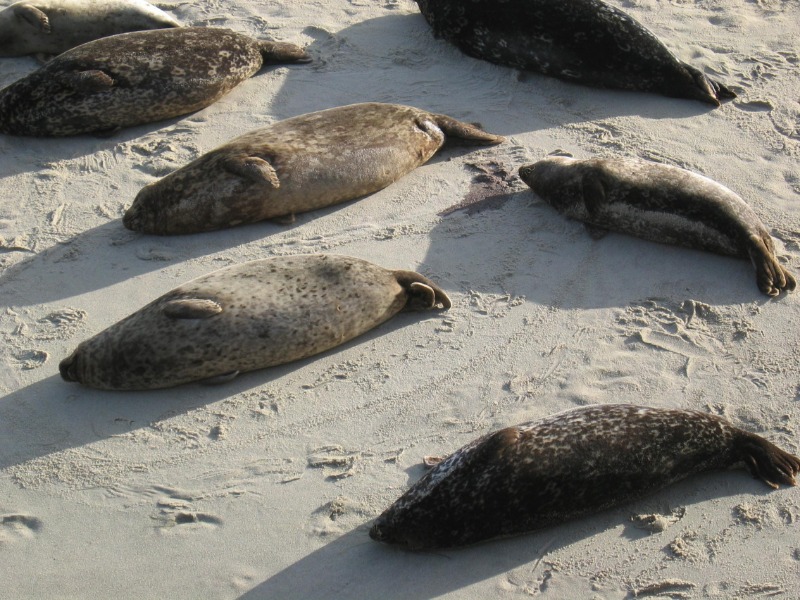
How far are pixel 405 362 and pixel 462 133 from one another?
214 cm

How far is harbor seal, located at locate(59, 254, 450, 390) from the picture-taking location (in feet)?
17.3

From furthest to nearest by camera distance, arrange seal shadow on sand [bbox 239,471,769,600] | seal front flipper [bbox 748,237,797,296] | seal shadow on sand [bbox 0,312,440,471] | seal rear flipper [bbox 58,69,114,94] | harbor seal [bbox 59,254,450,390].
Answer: seal rear flipper [bbox 58,69,114,94]
seal front flipper [bbox 748,237,797,296]
harbor seal [bbox 59,254,450,390]
seal shadow on sand [bbox 0,312,440,471]
seal shadow on sand [bbox 239,471,769,600]

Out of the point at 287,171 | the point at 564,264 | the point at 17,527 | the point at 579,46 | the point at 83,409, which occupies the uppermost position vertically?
the point at 579,46

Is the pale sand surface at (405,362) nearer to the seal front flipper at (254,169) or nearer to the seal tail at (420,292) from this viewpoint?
the seal tail at (420,292)

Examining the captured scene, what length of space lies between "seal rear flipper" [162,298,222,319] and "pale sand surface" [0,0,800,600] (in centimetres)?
35

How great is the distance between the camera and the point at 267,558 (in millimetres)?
4387

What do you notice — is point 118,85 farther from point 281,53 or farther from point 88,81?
point 281,53

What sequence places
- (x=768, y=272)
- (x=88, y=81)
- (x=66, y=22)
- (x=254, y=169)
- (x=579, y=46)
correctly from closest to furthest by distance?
(x=768, y=272) → (x=254, y=169) → (x=88, y=81) → (x=579, y=46) → (x=66, y=22)

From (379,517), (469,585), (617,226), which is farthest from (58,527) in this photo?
(617,226)

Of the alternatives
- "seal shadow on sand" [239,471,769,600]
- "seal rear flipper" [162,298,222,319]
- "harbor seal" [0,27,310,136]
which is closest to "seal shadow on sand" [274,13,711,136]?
"harbor seal" [0,27,310,136]

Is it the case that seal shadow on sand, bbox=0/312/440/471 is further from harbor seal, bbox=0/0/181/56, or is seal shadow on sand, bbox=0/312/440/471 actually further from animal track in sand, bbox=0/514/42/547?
harbor seal, bbox=0/0/181/56

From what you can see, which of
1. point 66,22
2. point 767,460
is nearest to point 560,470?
point 767,460

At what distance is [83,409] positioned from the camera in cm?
520

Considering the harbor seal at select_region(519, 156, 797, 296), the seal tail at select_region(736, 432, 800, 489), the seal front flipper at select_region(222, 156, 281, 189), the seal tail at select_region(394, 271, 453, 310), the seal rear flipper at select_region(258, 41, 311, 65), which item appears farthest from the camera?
the seal rear flipper at select_region(258, 41, 311, 65)
